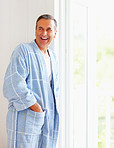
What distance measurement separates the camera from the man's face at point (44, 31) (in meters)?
1.91

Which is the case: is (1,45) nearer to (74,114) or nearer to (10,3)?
(10,3)

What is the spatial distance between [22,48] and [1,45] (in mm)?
611

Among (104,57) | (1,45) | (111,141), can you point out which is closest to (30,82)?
(1,45)

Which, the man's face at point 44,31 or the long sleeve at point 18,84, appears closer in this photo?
the long sleeve at point 18,84

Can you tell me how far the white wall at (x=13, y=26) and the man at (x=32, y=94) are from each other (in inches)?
18.0

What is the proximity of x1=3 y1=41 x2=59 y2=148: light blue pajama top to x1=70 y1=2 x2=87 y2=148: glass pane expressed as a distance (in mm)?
589

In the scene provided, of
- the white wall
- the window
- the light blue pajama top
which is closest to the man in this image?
the light blue pajama top

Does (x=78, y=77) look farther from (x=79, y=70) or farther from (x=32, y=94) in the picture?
(x=32, y=94)

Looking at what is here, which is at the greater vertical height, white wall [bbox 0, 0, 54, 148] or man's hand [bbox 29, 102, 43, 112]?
white wall [bbox 0, 0, 54, 148]

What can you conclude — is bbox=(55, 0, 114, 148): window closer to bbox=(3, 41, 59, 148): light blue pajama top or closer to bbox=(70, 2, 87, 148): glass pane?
bbox=(70, 2, 87, 148): glass pane

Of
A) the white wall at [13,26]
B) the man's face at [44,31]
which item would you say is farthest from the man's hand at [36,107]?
the white wall at [13,26]

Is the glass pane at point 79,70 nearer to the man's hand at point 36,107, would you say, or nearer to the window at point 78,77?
the window at point 78,77

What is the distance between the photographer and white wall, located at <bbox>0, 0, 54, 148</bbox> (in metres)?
2.37

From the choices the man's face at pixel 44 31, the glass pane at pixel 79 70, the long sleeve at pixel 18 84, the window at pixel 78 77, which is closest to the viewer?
the long sleeve at pixel 18 84
